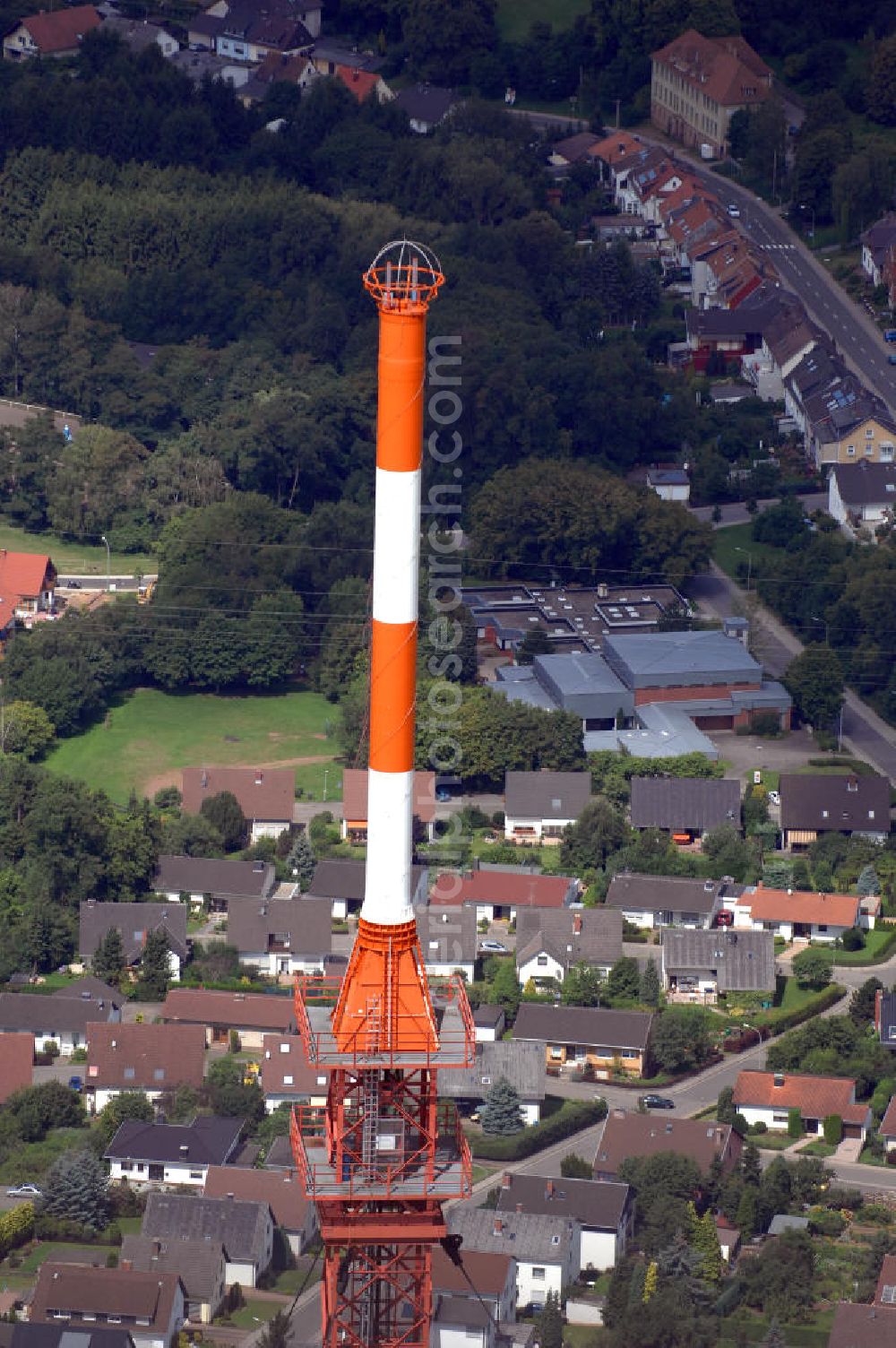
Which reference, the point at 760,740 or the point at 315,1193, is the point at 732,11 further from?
the point at 315,1193

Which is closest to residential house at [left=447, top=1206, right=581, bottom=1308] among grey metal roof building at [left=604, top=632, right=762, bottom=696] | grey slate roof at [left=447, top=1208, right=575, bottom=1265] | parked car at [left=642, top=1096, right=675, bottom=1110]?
grey slate roof at [left=447, top=1208, right=575, bottom=1265]

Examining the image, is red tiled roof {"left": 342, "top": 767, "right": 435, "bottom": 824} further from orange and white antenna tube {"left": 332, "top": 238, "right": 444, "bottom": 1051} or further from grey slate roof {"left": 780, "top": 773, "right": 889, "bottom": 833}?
orange and white antenna tube {"left": 332, "top": 238, "right": 444, "bottom": 1051}

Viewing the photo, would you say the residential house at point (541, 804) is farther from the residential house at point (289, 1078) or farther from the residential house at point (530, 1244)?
the residential house at point (530, 1244)

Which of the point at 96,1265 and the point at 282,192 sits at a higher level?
the point at 282,192

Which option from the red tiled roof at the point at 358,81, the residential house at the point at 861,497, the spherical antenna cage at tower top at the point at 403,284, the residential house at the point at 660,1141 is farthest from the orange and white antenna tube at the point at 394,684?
the red tiled roof at the point at 358,81

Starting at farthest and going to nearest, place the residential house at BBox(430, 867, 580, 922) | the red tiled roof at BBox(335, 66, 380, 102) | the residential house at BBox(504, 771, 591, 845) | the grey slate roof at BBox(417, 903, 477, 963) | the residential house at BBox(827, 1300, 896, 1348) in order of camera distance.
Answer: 1. the red tiled roof at BBox(335, 66, 380, 102)
2. the residential house at BBox(504, 771, 591, 845)
3. the residential house at BBox(430, 867, 580, 922)
4. the grey slate roof at BBox(417, 903, 477, 963)
5. the residential house at BBox(827, 1300, 896, 1348)

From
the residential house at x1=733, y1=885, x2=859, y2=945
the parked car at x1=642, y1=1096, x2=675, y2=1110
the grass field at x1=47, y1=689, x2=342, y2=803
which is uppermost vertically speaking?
the grass field at x1=47, y1=689, x2=342, y2=803

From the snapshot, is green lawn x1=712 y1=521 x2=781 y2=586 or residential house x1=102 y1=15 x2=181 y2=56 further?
residential house x1=102 y1=15 x2=181 y2=56

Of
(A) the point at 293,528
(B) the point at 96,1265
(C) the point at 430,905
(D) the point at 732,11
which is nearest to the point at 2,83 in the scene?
(D) the point at 732,11
